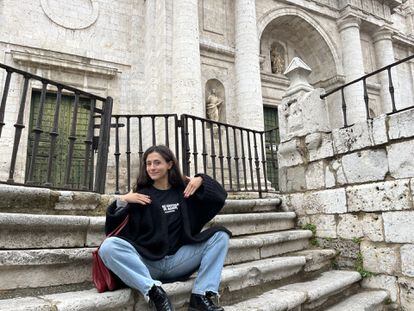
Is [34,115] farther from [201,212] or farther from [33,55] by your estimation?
[201,212]

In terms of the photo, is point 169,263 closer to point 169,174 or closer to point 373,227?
point 169,174

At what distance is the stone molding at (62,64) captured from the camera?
8.98m

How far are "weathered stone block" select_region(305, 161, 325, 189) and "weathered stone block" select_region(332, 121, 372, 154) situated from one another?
0.40 m

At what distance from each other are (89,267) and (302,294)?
208 centimetres

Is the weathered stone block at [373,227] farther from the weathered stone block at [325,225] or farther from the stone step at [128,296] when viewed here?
the stone step at [128,296]

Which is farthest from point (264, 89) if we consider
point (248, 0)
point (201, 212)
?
point (201, 212)

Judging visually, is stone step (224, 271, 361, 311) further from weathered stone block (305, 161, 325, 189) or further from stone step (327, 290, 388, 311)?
weathered stone block (305, 161, 325, 189)

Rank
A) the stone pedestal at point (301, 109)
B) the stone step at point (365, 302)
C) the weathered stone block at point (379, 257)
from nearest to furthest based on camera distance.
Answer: the stone step at point (365, 302) → the weathered stone block at point (379, 257) → the stone pedestal at point (301, 109)

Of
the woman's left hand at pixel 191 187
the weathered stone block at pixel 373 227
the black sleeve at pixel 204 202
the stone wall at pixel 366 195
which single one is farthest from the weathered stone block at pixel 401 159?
the woman's left hand at pixel 191 187

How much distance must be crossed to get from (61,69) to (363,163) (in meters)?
8.34

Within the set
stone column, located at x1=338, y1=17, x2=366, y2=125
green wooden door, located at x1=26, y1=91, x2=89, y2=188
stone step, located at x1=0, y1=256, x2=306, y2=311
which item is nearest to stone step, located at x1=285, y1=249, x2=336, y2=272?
stone step, located at x1=0, y1=256, x2=306, y2=311

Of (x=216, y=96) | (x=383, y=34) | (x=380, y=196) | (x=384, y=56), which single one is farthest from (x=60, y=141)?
(x=383, y=34)

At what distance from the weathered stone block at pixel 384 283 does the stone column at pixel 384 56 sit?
1255 cm

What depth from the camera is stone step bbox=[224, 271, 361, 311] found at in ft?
10.0
